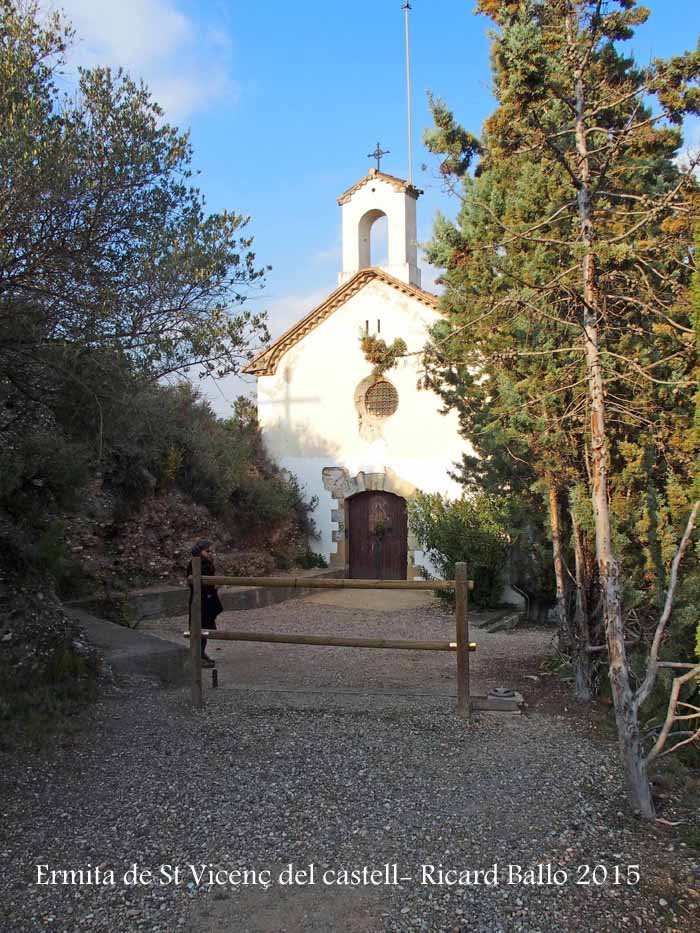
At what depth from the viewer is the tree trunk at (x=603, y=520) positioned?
4219mm

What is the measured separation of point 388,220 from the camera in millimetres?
16547

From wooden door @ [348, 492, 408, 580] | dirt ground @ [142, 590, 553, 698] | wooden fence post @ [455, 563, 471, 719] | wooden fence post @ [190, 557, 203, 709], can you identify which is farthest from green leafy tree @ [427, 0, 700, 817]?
wooden door @ [348, 492, 408, 580]

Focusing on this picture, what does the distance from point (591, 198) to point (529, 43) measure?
3.28 feet

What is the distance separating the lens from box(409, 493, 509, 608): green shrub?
39.7 ft

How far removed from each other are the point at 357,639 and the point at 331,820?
187cm

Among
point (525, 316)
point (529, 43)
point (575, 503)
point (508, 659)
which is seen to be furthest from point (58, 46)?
point (508, 659)

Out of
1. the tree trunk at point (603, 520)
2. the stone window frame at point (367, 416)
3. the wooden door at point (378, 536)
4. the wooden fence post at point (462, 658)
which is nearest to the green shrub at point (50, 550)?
the wooden fence post at point (462, 658)

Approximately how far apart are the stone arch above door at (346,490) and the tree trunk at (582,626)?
29.9 ft

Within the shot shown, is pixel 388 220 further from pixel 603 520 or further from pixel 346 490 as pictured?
pixel 603 520

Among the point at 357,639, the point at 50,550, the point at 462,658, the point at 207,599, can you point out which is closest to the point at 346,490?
the point at 207,599

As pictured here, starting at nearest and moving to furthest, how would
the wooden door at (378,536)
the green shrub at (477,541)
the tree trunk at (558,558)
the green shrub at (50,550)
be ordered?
the tree trunk at (558,558), the green shrub at (50,550), the green shrub at (477,541), the wooden door at (378,536)

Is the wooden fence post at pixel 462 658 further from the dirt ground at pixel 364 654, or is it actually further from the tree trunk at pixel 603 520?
the tree trunk at pixel 603 520

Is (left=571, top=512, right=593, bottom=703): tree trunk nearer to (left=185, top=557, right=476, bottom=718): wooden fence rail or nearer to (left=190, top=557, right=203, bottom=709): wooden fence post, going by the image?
(left=185, top=557, right=476, bottom=718): wooden fence rail

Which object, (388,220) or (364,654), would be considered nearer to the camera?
(364,654)
